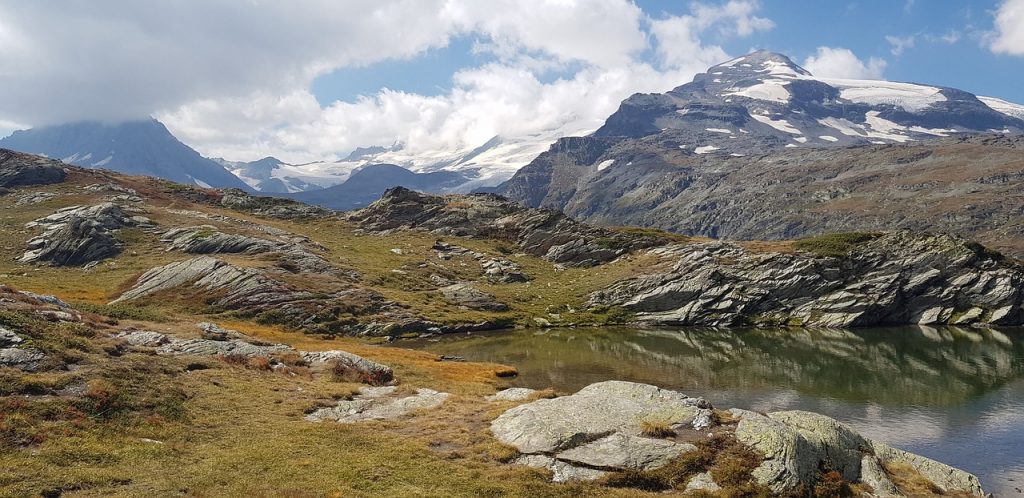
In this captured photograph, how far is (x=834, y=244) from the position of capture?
131 metres

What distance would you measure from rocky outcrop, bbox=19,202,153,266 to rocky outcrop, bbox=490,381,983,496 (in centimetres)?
11328

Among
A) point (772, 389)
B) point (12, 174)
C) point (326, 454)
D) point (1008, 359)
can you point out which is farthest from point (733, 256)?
point (12, 174)

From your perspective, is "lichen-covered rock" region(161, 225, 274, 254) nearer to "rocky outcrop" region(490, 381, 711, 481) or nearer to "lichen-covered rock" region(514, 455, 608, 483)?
"rocky outcrop" region(490, 381, 711, 481)

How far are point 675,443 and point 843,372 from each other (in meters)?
57.1

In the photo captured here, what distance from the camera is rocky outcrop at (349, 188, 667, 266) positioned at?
154625 millimetres

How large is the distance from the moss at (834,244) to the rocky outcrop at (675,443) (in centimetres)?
10860

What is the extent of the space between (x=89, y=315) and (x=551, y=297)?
9037 centimetres

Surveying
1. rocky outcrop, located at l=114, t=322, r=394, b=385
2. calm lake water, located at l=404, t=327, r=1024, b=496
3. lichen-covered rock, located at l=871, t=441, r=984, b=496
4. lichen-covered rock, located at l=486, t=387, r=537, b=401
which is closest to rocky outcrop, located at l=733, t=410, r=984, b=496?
lichen-covered rock, located at l=871, t=441, r=984, b=496

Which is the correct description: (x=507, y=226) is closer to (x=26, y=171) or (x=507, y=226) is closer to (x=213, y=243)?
(x=213, y=243)

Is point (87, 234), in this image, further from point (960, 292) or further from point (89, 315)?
point (960, 292)

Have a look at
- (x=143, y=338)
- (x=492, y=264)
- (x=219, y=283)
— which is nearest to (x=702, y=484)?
(x=143, y=338)

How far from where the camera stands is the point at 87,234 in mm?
109875

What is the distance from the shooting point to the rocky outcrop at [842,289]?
4589 inches

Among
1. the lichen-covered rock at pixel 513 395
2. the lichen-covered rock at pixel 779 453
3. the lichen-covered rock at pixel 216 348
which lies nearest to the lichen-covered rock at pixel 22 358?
the lichen-covered rock at pixel 216 348
